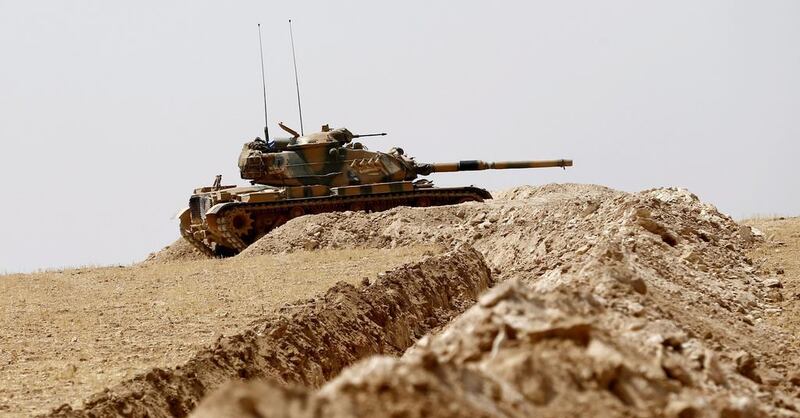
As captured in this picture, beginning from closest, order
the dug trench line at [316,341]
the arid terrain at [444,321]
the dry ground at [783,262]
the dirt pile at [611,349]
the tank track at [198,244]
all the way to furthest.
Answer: the dirt pile at [611,349] → the arid terrain at [444,321] → the dug trench line at [316,341] → the dry ground at [783,262] → the tank track at [198,244]

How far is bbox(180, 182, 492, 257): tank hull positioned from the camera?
2998cm

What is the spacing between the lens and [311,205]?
31.1 metres

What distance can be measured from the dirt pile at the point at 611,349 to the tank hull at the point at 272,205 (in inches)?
471

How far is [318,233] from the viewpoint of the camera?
2822 cm

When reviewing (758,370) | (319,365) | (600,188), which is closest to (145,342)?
(319,365)

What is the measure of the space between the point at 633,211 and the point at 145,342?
7108 millimetres

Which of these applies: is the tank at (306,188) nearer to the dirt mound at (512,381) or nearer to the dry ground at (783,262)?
the dry ground at (783,262)

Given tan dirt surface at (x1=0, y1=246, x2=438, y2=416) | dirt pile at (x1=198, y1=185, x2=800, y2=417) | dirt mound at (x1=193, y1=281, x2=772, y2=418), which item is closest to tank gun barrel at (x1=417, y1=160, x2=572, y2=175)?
tan dirt surface at (x1=0, y1=246, x2=438, y2=416)

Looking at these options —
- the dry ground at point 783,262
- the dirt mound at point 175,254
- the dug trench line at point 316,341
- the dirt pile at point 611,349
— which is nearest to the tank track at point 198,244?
the dirt mound at point 175,254

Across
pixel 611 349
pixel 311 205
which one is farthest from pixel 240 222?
pixel 611 349

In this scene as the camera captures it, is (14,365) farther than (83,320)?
No

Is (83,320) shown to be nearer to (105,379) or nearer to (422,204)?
(105,379)

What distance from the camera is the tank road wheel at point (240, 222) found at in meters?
29.9

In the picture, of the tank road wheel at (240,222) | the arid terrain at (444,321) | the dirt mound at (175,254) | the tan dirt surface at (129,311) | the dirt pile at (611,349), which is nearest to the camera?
the dirt pile at (611,349)
